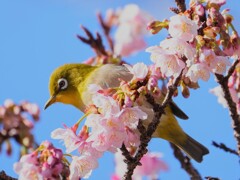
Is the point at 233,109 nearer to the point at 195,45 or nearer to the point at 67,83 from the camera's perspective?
the point at 195,45

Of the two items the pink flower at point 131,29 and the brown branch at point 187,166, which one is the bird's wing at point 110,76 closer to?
the brown branch at point 187,166

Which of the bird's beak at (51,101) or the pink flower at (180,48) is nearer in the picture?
the pink flower at (180,48)

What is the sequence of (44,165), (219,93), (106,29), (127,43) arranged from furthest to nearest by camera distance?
(127,43) < (106,29) < (219,93) < (44,165)

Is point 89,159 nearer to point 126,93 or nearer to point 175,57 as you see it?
point 126,93

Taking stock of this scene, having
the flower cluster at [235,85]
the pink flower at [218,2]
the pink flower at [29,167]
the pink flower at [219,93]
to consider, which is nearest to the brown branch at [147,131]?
the pink flower at [218,2]

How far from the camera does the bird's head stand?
16.6 ft

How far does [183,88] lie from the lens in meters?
2.84

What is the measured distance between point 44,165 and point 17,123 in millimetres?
2132

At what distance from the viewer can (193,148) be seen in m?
4.71

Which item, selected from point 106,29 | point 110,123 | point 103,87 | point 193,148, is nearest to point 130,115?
point 110,123

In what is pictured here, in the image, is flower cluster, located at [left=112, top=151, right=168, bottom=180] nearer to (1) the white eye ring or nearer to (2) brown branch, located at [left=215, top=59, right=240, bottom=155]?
(1) the white eye ring

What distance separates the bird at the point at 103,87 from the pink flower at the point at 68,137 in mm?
1485

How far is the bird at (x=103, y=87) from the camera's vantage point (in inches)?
182

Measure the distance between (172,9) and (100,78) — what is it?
6.58 ft
